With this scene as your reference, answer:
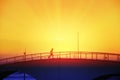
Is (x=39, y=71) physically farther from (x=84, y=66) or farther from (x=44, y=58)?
(x=84, y=66)

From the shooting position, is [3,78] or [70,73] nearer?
[70,73]

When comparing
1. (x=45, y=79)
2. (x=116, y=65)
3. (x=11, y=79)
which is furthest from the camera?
(x=11, y=79)

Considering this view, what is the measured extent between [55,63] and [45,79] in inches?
43.1

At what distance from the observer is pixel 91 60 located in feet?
63.3

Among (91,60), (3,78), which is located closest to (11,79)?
(3,78)

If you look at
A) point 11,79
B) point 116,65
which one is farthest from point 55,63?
point 11,79

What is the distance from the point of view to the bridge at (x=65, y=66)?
1919 centimetres

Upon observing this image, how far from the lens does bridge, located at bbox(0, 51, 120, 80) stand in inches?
755

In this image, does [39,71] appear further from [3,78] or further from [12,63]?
[3,78]

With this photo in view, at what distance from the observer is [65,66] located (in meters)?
19.8

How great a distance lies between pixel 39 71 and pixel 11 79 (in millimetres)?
3885

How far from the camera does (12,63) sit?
20484 millimetres

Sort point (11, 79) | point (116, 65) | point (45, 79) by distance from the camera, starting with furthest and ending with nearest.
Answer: point (11, 79) → point (45, 79) → point (116, 65)

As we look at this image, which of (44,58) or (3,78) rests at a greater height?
(44,58)
